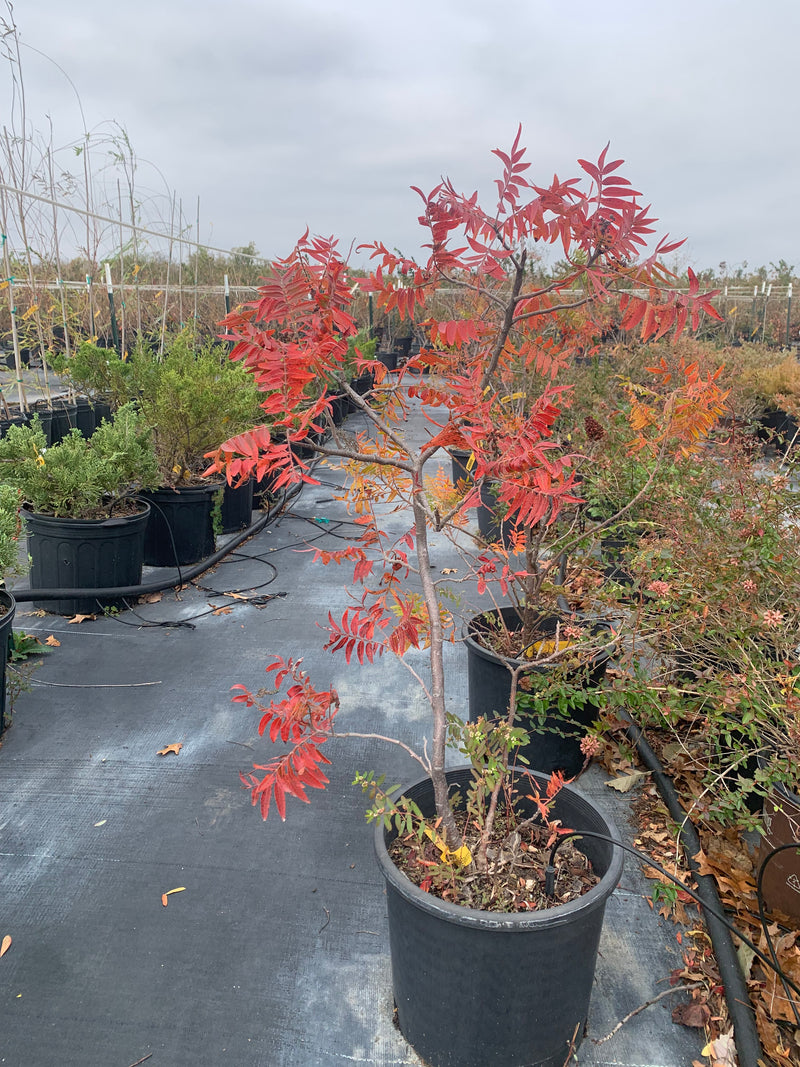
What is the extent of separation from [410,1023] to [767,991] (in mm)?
868

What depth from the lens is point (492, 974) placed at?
1407 mm

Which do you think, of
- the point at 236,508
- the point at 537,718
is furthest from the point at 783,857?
the point at 236,508

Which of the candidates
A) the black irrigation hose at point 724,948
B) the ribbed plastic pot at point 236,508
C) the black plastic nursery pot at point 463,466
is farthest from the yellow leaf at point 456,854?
the ribbed plastic pot at point 236,508

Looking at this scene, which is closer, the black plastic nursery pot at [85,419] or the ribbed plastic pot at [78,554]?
the ribbed plastic pot at [78,554]

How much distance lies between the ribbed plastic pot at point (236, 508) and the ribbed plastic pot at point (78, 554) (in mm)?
1233

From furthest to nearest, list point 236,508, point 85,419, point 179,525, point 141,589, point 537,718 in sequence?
point 85,419, point 236,508, point 179,525, point 141,589, point 537,718

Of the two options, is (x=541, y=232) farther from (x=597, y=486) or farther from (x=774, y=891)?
(x=597, y=486)

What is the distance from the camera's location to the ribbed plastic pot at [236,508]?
509 centimetres

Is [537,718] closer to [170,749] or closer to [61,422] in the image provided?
[170,749]

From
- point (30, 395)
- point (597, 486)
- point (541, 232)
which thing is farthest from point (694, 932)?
point (30, 395)

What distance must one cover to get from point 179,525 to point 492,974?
11.5ft

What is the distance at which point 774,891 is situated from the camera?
1.89 metres

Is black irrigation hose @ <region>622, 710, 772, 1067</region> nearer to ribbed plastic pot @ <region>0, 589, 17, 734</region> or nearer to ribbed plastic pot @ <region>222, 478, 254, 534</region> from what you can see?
ribbed plastic pot @ <region>0, 589, 17, 734</region>

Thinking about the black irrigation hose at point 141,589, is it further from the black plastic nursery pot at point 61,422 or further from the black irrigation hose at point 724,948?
the black irrigation hose at point 724,948
